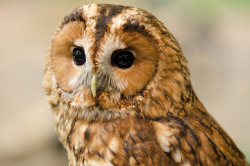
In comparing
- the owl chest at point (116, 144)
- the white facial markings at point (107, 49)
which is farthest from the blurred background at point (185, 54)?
the white facial markings at point (107, 49)

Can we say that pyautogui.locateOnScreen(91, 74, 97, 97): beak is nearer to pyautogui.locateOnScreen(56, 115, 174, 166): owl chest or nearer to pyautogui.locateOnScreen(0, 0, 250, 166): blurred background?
pyautogui.locateOnScreen(56, 115, 174, 166): owl chest

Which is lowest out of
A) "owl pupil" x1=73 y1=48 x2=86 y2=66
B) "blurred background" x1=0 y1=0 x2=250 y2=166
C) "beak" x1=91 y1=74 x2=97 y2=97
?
"blurred background" x1=0 y1=0 x2=250 y2=166

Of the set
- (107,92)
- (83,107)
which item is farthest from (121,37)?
(83,107)

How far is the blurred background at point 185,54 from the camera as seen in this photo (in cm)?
319

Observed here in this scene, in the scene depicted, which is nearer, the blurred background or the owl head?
the owl head

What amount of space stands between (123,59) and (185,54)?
9.96ft

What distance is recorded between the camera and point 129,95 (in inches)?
56.6

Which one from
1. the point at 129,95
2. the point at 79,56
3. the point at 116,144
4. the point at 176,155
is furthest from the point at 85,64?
the point at 176,155

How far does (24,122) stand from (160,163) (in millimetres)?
2170

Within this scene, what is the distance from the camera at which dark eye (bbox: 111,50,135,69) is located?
1.39 metres

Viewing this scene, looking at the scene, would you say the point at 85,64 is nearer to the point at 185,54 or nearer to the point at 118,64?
the point at 118,64

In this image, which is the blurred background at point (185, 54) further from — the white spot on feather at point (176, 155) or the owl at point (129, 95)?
the white spot on feather at point (176, 155)

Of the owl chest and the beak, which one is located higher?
the beak

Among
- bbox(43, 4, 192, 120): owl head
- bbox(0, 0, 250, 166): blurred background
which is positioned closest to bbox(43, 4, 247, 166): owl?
bbox(43, 4, 192, 120): owl head
